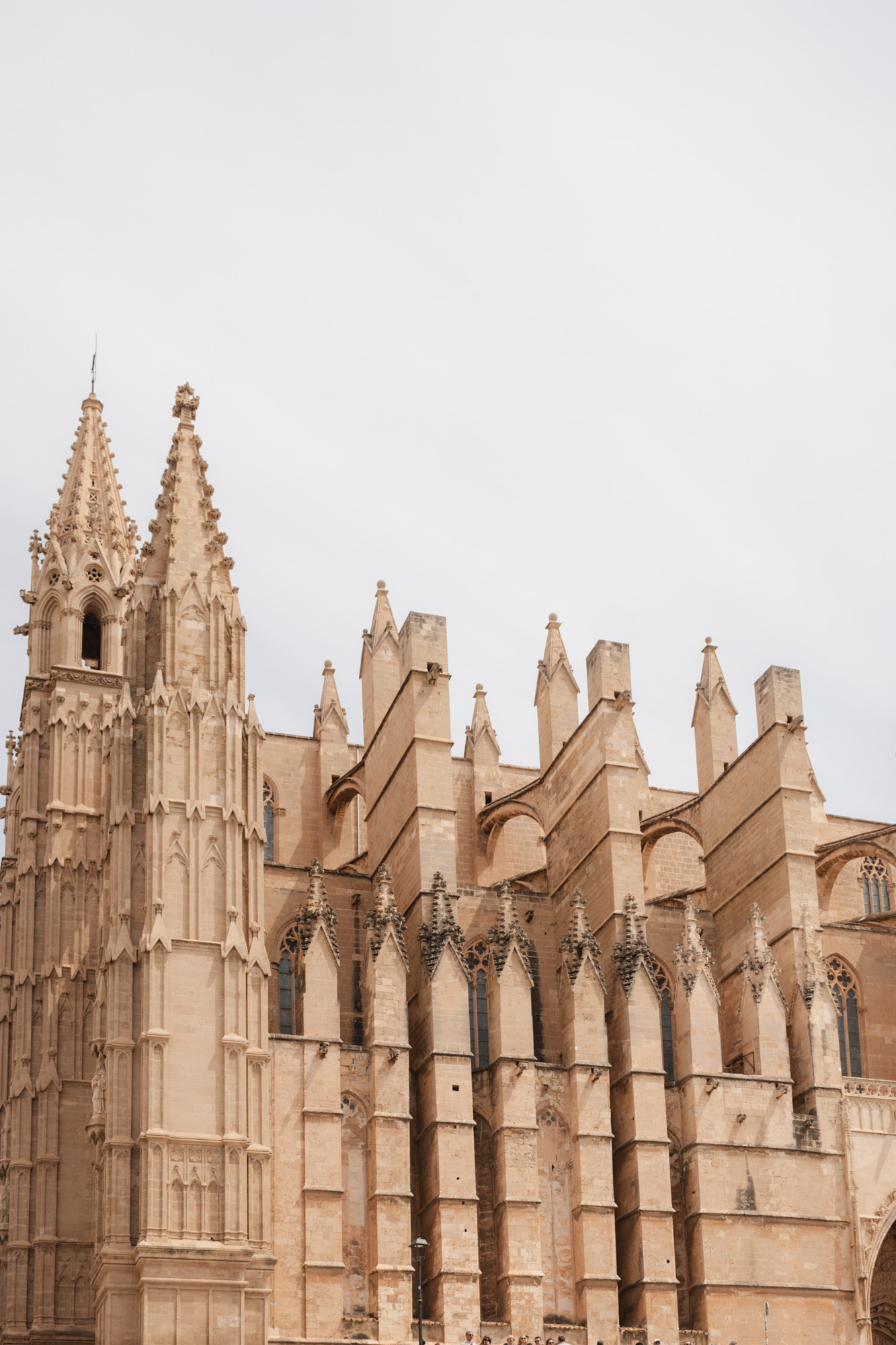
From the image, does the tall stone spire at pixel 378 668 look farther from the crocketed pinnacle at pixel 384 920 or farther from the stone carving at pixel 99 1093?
the stone carving at pixel 99 1093

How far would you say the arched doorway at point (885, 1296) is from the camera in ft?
129

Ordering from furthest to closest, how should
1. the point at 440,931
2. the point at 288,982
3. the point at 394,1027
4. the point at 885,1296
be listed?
the point at 885,1296 → the point at 288,982 → the point at 440,931 → the point at 394,1027

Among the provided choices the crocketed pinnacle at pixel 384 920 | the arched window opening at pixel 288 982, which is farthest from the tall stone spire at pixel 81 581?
the crocketed pinnacle at pixel 384 920

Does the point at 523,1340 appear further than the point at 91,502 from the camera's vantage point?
No

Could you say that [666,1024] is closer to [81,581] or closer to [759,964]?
[759,964]

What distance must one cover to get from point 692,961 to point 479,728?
36.3 feet

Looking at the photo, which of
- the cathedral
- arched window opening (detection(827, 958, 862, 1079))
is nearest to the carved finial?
the cathedral

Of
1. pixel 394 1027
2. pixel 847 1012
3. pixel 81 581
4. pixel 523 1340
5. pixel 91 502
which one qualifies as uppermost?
pixel 91 502

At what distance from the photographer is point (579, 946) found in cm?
3781

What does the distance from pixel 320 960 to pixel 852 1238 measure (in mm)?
11285

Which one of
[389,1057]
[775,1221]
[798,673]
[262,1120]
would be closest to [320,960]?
[389,1057]

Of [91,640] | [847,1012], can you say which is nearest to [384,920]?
[91,640]

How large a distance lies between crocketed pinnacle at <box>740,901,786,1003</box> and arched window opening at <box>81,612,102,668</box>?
14.7 metres

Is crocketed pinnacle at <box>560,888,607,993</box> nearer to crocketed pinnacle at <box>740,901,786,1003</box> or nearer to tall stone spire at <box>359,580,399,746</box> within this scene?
crocketed pinnacle at <box>740,901,786,1003</box>
